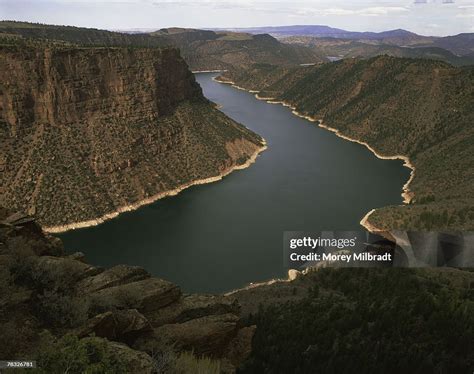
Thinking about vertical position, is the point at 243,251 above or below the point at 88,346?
below

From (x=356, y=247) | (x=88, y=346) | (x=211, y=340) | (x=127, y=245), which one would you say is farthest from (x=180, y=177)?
(x=88, y=346)

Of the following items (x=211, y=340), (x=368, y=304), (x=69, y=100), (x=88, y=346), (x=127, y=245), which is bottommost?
(x=127, y=245)

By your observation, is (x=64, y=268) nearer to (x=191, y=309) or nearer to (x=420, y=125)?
(x=191, y=309)

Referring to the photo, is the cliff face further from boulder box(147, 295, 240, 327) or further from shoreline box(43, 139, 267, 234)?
boulder box(147, 295, 240, 327)

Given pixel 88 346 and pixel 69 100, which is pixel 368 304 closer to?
pixel 88 346

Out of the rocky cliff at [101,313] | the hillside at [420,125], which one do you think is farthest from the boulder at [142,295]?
the hillside at [420,125]

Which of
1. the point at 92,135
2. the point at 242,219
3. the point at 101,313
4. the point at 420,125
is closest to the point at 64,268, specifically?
the point at 101,313
